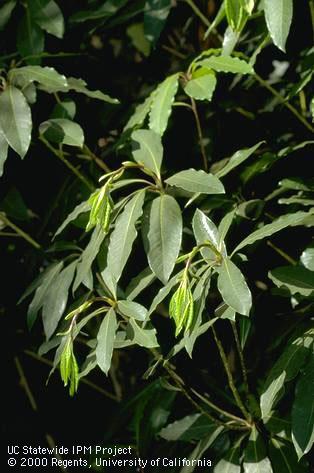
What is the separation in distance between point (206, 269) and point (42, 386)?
1.15 m

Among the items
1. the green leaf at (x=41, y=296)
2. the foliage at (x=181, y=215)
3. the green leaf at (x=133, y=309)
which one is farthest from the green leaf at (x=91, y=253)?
the green leaf at (x=41, y=296)

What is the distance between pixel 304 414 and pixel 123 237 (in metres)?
0.45

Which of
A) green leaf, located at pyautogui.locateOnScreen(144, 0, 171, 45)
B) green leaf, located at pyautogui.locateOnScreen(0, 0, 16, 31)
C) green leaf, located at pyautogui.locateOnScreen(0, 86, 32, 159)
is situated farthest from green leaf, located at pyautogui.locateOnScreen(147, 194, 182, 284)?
green leaf, located at pyautogui.locateOnScreen(0, 0, 16, 31)

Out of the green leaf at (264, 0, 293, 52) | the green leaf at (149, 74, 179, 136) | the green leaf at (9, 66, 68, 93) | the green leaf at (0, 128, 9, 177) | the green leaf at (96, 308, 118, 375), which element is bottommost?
the green leaf at (96, 308, 118, 375)

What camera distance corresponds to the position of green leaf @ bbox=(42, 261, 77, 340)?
5.13ft

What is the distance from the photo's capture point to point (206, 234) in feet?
4.32

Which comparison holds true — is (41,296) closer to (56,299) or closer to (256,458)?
(56,299)

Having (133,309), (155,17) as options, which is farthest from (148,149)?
(155,17)

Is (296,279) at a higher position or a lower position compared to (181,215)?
lower

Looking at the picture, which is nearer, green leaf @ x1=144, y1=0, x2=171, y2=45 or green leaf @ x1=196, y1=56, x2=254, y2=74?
green leaf @ x1=196, y1=56, x2=254, y2=74

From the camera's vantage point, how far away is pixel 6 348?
218 cm

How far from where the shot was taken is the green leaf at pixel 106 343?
1.24 m

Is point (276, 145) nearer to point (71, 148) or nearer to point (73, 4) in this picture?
point (71, 148)

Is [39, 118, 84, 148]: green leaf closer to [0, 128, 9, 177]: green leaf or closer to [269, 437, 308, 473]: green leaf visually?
[0, 128, 9, 177]: green leaf
